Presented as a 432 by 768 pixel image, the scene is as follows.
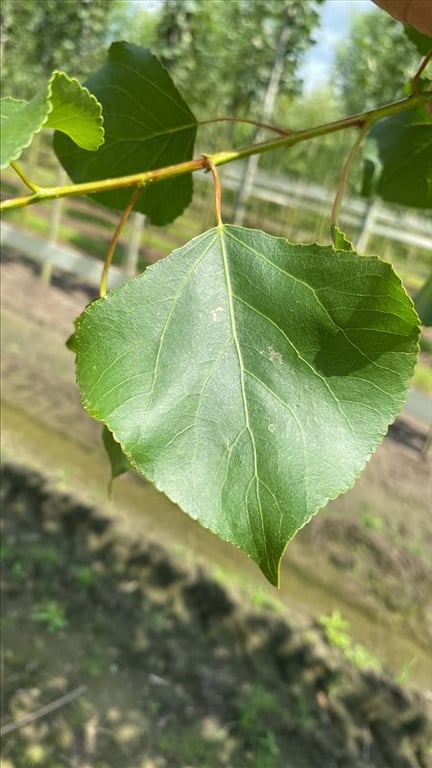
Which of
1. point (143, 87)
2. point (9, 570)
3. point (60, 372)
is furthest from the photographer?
point (60, 372)

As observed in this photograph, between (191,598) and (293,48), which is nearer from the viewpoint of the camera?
(191,598)

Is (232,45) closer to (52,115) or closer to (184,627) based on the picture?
(184,627)

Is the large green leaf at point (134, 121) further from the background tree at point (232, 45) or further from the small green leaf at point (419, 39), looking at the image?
the background tree at point (232, 45)

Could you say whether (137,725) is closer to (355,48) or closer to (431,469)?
(431,469)

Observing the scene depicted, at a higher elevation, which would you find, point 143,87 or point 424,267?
point 143,87

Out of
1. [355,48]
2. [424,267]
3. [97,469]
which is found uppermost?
[355,48]

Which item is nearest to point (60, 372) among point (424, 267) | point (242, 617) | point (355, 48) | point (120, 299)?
point (242, 617)

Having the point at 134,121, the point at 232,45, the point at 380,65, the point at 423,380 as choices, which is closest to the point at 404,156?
the point at 134,121
